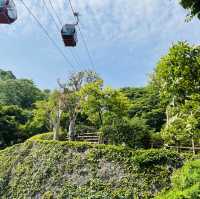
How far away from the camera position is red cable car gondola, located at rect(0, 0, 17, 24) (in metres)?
12.9

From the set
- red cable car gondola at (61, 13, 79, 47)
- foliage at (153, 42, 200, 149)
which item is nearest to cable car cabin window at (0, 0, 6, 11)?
red cable car gondola at (61, 13, 79, 47)

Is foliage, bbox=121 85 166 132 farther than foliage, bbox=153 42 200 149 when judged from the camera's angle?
Yes

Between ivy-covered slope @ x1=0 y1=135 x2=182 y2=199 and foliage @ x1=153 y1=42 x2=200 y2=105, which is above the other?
foliage @ x1=153 y1=42 x2=200 y2=105

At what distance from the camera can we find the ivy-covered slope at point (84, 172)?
2061 cm

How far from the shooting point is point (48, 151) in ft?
78.6

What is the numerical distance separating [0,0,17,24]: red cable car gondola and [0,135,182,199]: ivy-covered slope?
11103 mm

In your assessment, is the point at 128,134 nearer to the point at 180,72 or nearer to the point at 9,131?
the point at 180,72

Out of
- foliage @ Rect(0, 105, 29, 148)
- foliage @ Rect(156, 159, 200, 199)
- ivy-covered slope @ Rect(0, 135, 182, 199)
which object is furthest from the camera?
foliage @ Rect(0, 105, 29, 148)

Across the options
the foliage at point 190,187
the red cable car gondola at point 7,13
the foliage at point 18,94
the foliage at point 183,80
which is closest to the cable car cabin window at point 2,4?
the red cable car gondola at point 7,13

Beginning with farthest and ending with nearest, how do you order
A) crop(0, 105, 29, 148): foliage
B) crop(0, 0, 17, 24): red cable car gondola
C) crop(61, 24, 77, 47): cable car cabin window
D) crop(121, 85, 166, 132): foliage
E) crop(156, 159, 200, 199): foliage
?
crop(0, 105, 29, 148): foliage → crop(121, 85, 166, 132): foliage → crop(61, 24, 77, 47): cable car cabin window → crop(0, 0, 17, 24): red cable car gondola → crop(156, 159, 200, 199): foliage

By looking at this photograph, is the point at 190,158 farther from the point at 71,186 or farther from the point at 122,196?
the point at 71,186

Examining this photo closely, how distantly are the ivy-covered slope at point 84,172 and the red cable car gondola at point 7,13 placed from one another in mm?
11103

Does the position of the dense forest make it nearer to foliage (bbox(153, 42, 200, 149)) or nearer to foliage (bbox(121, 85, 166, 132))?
foliage (bbox(153, 42, 200, 149))

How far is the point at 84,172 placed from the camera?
2197cm
